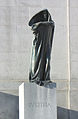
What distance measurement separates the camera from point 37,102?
10.5 m

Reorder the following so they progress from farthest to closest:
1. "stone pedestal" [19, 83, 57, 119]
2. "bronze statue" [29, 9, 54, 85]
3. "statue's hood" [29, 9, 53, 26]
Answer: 1. "statue's hood" [29, 9, 53, 26]
2. "bronze statue" [29, 9, 54, 85]
3. "stone pedestal" [19, 83, 57, 119]

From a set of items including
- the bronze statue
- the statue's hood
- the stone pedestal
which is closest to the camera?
the stone pedestal

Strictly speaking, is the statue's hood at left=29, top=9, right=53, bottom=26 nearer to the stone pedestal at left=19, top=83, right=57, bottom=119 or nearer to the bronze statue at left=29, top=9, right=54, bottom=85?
the bronze statue at left=29, top=9, right=54, bottom=85

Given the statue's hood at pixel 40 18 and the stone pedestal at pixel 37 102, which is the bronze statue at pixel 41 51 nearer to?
the statue's hood at pixel 40 18

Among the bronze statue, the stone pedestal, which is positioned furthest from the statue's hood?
the stone pedestal

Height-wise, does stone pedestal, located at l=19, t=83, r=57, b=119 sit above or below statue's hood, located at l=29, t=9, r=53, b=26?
below

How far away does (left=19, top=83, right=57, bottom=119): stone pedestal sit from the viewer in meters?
10.4

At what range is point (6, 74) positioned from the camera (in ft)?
55.0

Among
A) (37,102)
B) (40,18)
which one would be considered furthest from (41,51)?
(37,102)

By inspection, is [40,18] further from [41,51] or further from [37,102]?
[37,102]

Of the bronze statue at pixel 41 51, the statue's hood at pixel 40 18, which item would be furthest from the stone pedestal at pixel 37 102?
the statue's hood at pixel 40 18

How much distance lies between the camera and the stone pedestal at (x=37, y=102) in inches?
409

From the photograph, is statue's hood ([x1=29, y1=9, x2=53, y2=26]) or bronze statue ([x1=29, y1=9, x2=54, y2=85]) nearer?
bronze statue ([x1=29, y1=9, x2=54, y2=85])

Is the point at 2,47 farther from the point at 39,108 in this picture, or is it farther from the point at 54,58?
the point at 39,108
